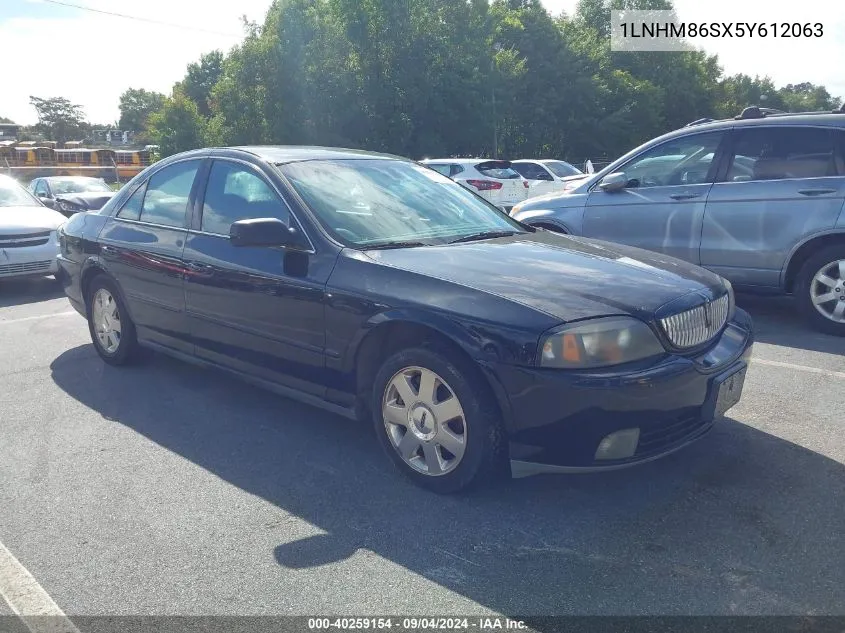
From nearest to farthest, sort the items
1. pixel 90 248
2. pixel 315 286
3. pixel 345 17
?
pixel 315 286 → pixel 90 248 → pixel 345 17

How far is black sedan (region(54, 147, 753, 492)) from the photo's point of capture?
319 centimetres

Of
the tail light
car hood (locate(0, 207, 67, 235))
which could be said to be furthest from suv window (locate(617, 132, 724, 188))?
the tail light

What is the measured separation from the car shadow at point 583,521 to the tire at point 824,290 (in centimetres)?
235

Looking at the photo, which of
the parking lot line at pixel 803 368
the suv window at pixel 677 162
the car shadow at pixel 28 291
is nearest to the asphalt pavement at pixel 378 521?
the parking lot line at pixel 803 368

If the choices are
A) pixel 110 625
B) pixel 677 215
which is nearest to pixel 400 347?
pixel 110 625

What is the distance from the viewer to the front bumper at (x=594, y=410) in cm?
312

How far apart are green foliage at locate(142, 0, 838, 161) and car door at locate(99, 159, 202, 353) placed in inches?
1229

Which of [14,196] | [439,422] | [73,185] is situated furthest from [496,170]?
[439,422]

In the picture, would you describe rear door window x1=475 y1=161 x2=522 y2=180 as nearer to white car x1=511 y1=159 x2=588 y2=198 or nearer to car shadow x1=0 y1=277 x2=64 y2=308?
white car x1=511 y1=159 x2=588 y2=198

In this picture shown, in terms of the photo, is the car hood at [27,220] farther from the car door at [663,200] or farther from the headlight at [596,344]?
the headlight at [596,344]

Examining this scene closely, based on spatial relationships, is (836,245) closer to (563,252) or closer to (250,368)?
(563,252)

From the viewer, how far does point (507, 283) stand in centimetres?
347

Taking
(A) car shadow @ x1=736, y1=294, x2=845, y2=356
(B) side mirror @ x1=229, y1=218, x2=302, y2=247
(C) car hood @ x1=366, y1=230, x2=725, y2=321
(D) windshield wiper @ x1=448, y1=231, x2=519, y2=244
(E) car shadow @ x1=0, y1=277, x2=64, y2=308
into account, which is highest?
(B) side mirror @ x1=229, y1=218, x2=302, y2=247

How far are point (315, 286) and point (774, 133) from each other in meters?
4.44
